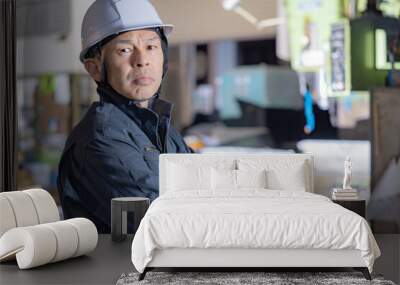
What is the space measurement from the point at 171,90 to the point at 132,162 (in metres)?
0.82

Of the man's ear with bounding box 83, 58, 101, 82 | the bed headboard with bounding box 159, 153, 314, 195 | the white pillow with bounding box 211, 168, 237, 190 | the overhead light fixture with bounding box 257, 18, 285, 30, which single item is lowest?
the white pillow with bounding box 211, 168, 237, 190

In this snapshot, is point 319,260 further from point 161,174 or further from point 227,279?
point 161,174

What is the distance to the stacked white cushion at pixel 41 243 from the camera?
4.76m

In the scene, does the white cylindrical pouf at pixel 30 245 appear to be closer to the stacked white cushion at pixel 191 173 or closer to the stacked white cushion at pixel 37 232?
the stacked white cushion at pixel 37 232

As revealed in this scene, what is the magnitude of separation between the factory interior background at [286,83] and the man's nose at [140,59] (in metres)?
0.28

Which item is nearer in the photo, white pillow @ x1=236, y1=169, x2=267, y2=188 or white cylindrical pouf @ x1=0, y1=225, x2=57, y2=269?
white cylindrical pouf @ x1=0, y1=225, x2=57, y2=269

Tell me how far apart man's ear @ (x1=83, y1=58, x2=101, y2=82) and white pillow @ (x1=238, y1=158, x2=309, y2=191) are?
1625 mm

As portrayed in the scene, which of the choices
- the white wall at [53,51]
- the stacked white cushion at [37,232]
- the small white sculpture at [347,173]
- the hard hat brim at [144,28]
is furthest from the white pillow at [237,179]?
the white wall at [53,51]

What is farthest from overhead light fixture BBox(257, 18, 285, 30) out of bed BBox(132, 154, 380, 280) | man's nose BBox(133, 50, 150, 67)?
bed BBox(132, 154, 380, 280)

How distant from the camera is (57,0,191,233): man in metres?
6.48

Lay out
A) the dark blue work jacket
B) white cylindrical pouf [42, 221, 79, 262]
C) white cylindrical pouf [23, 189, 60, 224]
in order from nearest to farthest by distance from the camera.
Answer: white cylindrical pouf [42, 221, 79, 262] < white cylindrical pouf [23, 189, 60, 224] < the dark blue work jacket

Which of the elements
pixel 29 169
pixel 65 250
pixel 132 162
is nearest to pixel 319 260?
pixel 65 250

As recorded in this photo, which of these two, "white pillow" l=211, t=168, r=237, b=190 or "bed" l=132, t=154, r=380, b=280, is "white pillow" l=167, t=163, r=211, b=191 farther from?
"bed" l=132, t=154, r=380, b=280

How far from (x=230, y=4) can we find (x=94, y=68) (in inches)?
57.2
